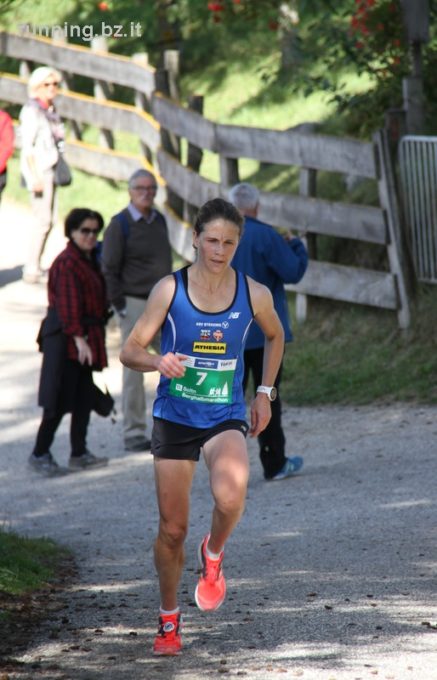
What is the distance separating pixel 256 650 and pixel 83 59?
582 inches

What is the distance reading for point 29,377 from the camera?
12.5 m

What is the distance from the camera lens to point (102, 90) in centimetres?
1903

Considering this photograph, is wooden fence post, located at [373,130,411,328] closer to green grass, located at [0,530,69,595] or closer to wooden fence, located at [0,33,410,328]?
wooden fence, located at [0,33,410,328]

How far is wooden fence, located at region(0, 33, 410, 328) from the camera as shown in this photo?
1173 centimetres

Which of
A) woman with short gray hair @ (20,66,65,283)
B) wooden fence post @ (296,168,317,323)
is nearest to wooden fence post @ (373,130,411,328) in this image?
wooden fence post @ (296,168,317,323)

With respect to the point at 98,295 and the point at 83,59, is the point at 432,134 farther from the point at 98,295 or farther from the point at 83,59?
the point at 83,59

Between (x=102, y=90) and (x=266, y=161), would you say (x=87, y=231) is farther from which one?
(x=102, y=90)

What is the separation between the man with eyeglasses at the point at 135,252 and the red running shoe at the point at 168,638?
493 cm

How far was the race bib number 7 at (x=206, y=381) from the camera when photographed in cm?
527

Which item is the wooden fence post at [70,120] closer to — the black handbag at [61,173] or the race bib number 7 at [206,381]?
the black handbag at [61,173]

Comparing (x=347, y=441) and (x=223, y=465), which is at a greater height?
(x=223, y=465)

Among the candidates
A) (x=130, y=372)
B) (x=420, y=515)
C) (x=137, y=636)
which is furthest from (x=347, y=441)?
(x=137, y=636)
